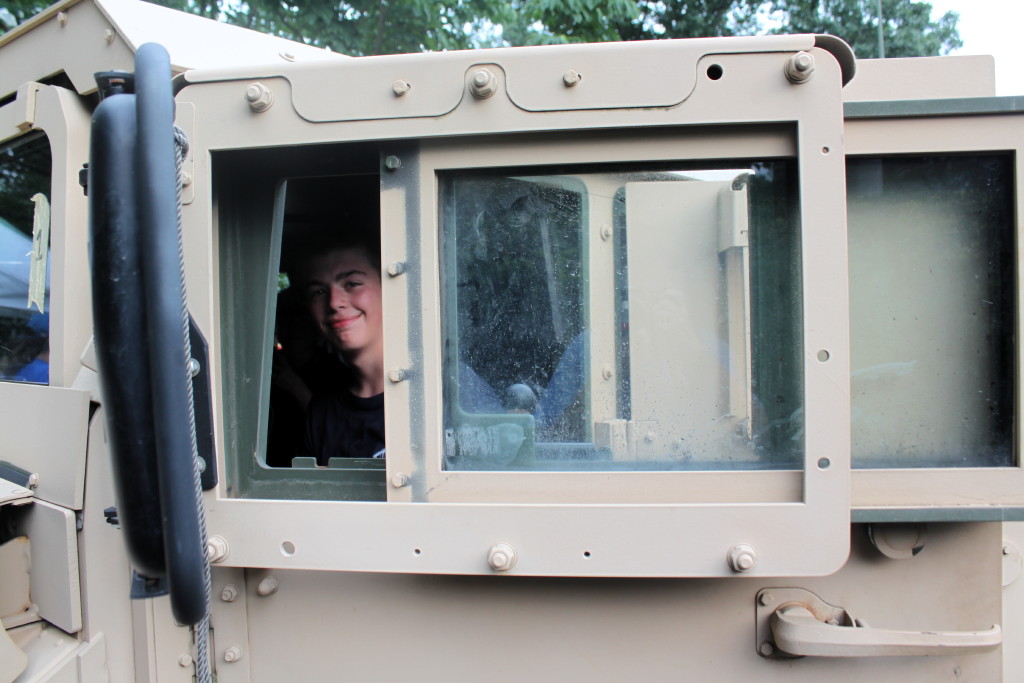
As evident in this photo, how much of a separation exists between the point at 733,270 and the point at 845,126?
0.36m

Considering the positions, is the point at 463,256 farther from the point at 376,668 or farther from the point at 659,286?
the point at 376,668

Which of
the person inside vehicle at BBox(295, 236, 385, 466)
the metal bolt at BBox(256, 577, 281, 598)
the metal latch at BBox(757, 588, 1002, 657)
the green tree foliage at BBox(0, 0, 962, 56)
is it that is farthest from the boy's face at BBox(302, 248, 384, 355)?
the green tree foliage at BBox(0, 0, 962, 56)

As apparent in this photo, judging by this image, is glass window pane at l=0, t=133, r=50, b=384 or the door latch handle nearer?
the door latch handle

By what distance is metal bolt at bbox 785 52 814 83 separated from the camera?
1.28 m

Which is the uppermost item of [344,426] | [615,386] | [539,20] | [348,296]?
[539,20]

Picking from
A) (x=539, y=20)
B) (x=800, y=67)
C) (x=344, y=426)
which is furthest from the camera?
(x=539, y=20)

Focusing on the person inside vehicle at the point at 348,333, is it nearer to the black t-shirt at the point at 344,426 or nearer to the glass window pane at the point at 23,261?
the black t-shirt at the point at 344,426

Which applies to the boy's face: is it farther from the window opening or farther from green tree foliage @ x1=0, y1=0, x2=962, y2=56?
green tree foliage @ x1=0, y1=0, x2=962, y2=56

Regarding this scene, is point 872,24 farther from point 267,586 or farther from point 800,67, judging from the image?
point 267,586

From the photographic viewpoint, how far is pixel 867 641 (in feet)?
4.50

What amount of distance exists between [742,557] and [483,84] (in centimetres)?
98

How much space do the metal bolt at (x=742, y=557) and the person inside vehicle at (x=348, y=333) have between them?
1081 millimetres

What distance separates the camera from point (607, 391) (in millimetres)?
1427

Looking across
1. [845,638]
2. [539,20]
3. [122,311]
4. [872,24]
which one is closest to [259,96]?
[122,311]
